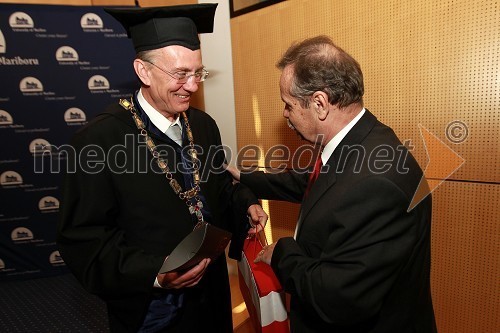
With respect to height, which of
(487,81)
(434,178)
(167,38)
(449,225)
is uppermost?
(167,38)

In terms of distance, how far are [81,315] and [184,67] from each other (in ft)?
8.21

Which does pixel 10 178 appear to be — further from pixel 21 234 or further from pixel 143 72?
pixel 143 72

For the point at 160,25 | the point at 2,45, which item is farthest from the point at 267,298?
the point at 2,45

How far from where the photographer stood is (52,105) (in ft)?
10.6

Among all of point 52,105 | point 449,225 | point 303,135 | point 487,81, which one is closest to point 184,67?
point 303,135

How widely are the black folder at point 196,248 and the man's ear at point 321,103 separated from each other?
59 cm

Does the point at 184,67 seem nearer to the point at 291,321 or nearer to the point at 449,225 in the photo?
the point at 291,321

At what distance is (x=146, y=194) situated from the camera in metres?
1.50

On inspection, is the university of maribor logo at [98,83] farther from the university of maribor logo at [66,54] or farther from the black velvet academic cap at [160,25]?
the black velvet academic cap at [160,25]

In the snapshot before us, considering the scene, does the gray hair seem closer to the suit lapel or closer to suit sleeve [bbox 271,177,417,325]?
the suit lapel

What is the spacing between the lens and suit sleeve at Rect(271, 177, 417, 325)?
3.44 feet

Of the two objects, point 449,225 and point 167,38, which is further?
point 449,225

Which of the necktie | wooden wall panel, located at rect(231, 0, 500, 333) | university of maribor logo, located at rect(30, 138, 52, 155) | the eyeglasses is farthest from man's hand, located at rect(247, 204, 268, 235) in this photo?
university of maribor logo, located at rect(30, 138, 52, 155)

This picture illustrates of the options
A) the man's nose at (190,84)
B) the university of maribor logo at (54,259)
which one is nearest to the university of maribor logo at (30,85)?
the university of maribor logo at (54,259)
